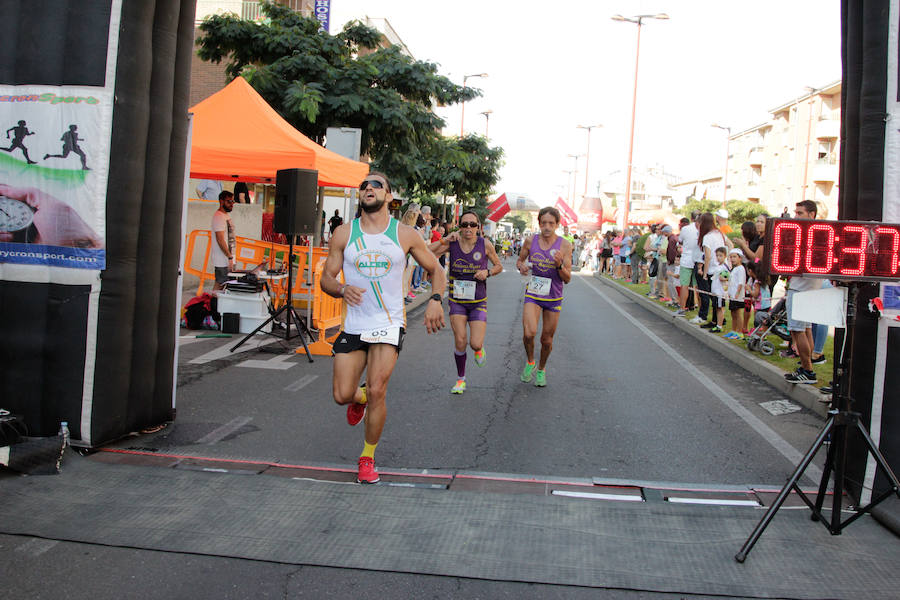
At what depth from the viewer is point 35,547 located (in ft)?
12.9

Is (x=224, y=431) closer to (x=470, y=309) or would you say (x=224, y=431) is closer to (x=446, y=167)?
(x=470, y=309)

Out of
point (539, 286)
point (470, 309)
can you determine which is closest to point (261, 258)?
point (470, 309)

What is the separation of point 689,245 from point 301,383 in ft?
30.6

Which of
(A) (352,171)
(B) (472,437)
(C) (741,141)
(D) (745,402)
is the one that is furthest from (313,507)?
(C) (741,141)

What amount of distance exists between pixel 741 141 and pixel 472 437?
82074 mm

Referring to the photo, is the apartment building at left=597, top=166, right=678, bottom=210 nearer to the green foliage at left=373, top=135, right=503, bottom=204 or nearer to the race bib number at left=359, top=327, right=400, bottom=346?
the green foliage at left=373, top=135, right=503, bottom=204

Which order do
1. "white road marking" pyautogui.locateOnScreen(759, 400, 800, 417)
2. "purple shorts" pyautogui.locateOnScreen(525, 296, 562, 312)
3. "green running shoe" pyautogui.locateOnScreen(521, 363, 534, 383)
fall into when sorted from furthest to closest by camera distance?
"green running shoe" pyautogui.locateOnScreen(521, 363, 534, 383)
"purple shorts" pyautogui.locateOnScreen(525, 296, 562, 312)
"white road marking" pyautogui.locateOnScreen(759, 400, 800, 417)

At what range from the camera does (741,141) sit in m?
80.8

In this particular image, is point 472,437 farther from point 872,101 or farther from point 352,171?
point 352,171

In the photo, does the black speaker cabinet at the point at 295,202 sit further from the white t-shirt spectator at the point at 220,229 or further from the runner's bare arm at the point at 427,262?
the runner's bare arm at the point at 427,262

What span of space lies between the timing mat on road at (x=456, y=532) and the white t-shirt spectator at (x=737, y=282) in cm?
840

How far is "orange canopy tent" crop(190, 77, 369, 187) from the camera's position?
38.7 ft

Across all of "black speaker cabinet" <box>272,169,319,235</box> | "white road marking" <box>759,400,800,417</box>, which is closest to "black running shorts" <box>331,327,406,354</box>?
"white road marking" <box>759,400,800,417</box>

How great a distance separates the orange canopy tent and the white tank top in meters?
6.76
